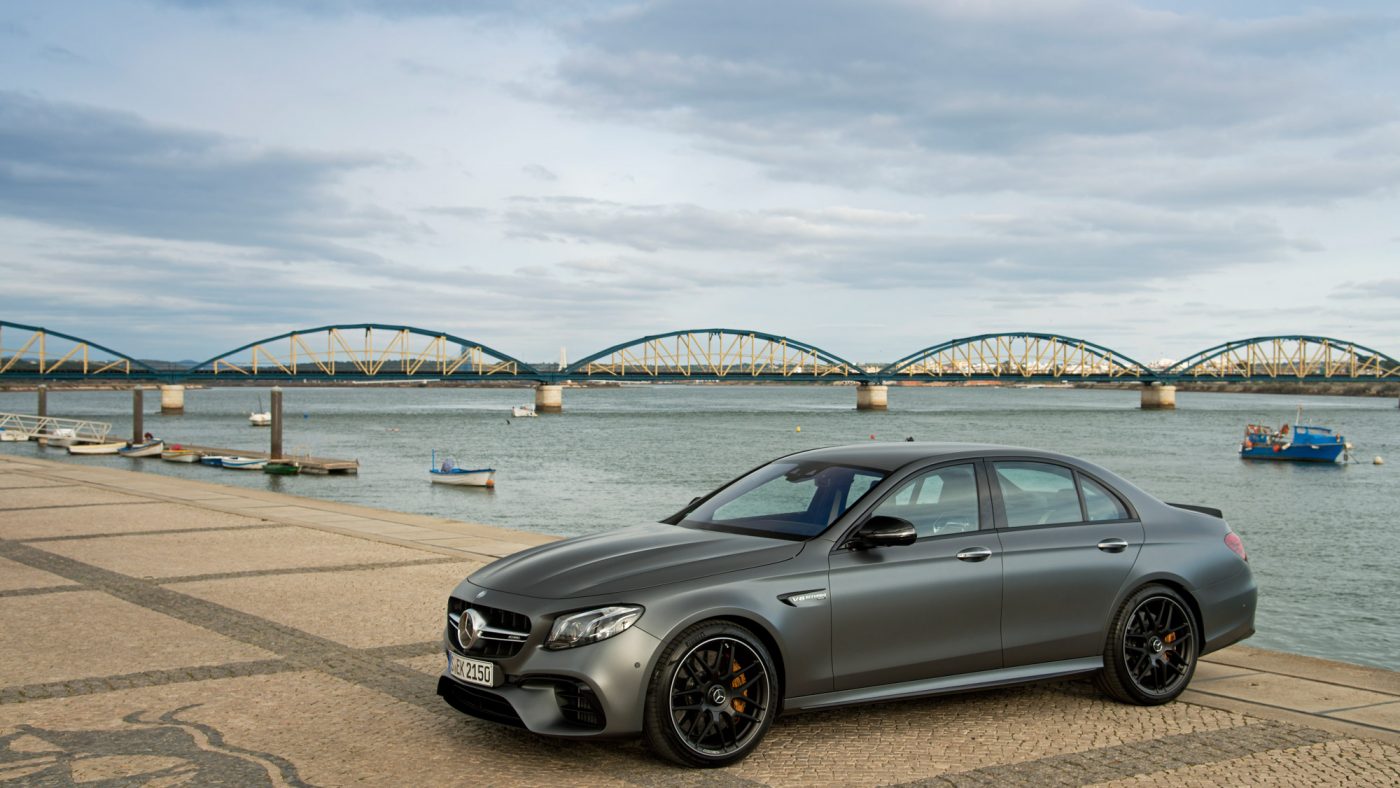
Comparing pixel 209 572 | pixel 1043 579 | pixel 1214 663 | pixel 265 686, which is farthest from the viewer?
pixel 209 572

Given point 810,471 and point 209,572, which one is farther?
point 209,572

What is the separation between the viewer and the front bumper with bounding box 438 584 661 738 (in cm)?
524

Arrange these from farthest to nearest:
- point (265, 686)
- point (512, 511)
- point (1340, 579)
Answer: point (512, 511), point (1340, 579), point (265, 686)

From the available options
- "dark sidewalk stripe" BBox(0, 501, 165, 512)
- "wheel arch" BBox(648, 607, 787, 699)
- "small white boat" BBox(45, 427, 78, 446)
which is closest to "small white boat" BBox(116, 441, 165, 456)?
"small white boat" BBox(45, 427, 78, 446)

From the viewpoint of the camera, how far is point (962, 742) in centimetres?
587

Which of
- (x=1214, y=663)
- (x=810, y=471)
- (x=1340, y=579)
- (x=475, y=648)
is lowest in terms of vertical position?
(x=1340, y=579)

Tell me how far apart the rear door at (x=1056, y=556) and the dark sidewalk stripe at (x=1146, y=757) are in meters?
0.73

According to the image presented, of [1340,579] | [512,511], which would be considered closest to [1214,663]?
[1340,579]

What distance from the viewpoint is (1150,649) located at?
6664 millimetres

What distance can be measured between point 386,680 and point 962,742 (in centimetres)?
345

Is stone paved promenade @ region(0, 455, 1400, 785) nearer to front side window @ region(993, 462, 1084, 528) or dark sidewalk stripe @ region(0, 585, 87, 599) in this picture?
dark sidewalk stripe @ region(0, 585, 87, 599)

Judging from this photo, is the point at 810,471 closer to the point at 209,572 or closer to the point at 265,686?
the point at 265,686

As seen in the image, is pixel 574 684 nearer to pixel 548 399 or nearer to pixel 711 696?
pixel 711 696

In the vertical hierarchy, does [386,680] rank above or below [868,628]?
below
